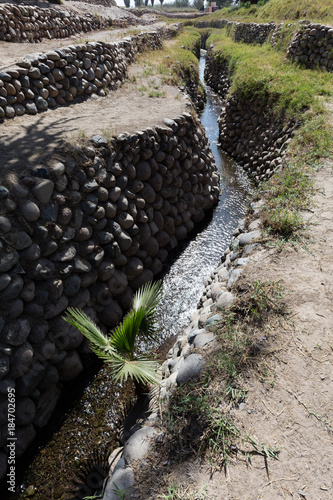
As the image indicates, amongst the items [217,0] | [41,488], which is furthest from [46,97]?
[217,0]

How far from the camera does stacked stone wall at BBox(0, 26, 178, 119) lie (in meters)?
5.38

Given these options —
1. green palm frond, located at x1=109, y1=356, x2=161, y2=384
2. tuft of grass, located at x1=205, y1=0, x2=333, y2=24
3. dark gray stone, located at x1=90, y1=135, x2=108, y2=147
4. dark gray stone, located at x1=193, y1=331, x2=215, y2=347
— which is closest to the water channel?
green palm frond, located at x1=109, y1=356, x2=161, y2=384

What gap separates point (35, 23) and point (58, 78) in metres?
5.22

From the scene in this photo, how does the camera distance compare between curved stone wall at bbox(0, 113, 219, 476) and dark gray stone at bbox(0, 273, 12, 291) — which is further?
curved stone wall at bbox(0, 113, 219, 476)

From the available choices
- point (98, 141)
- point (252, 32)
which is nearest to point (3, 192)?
point (98, 141)

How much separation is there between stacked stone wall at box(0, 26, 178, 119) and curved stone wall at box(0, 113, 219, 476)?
5.78 ft

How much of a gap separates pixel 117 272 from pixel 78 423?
212 centimetres

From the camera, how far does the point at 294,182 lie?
527cm

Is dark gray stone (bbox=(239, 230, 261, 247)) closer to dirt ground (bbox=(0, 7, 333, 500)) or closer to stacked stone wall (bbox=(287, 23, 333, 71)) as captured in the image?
dirt ground (bbox=(0, 7, 333, 500))

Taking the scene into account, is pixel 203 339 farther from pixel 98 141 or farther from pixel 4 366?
pixel 98 141

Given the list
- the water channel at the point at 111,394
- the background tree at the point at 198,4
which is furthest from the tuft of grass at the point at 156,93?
the background tree at the point at 198,4

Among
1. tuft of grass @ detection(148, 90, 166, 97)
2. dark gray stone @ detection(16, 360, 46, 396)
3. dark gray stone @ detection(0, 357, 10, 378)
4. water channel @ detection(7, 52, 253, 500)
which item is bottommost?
water channel @ detection(7, 52, 253, 500)

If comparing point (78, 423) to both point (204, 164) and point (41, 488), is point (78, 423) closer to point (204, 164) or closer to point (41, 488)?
point (41, 488)

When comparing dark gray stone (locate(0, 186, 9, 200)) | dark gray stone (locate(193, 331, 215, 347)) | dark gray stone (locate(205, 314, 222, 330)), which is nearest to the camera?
dark gray stone (locate(193, 331, 215, 347))
